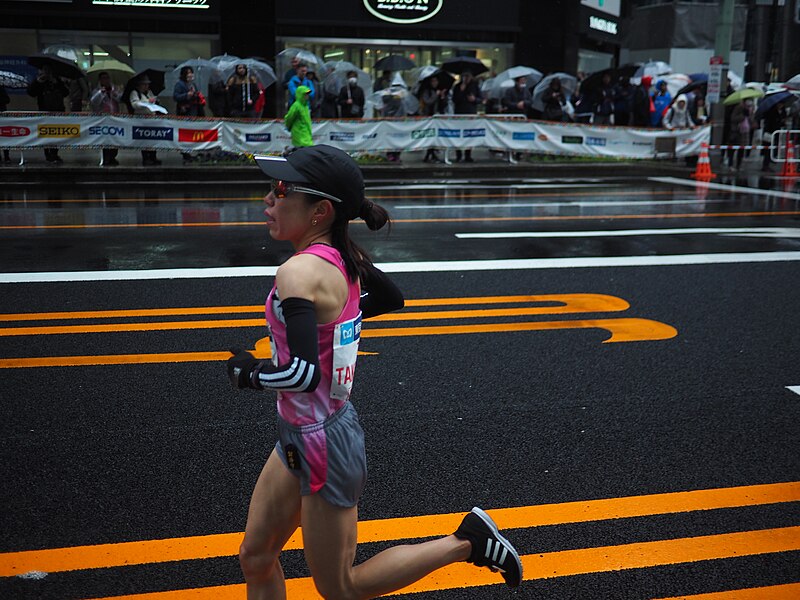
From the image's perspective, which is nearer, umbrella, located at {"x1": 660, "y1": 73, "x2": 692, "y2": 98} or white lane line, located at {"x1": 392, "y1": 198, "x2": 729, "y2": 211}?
white lane line, located at {"x1": 392, "y1": 198, "x2": 729, "y2": 211}

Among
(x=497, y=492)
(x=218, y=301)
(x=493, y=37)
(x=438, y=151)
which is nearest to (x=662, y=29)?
(x=493, y=37)

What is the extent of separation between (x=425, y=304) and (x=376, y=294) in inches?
181

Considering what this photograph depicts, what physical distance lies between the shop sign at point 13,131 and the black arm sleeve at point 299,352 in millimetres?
17149

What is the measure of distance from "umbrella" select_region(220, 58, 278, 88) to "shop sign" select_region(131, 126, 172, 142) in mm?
3003

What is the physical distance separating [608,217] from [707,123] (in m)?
11.8

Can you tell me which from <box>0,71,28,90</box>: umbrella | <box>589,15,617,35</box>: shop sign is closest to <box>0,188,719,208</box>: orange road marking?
<box>0,71,28,90</box>: umbrella

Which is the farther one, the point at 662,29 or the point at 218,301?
the point at 662,29

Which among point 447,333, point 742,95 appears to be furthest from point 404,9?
point 447,333

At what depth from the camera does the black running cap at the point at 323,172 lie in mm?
2572

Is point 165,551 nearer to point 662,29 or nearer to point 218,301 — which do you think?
point 218,301

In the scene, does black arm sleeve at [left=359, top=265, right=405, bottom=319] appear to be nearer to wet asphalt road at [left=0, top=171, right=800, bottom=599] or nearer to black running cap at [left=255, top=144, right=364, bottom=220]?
black running cap at [left=255, top=144, right=364, bottom=220]

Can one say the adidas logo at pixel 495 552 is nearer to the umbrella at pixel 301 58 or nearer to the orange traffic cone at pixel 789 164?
the orange traffic cone at pixel 789 164

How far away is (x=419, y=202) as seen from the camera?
47.5ft

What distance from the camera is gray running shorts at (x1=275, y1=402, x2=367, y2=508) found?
8.34 ft
